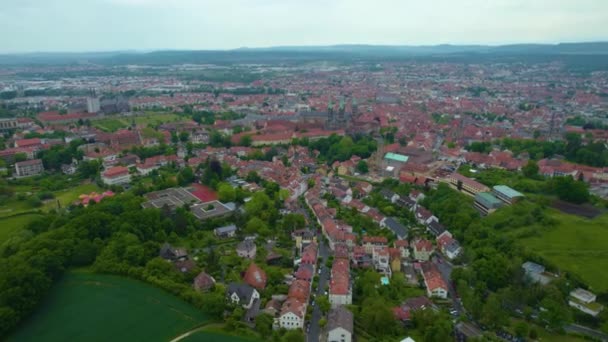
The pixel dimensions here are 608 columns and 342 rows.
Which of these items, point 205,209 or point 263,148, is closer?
point 205,209

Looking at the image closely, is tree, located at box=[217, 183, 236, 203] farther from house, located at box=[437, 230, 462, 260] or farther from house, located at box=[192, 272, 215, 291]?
Result: house, located at box=[437, 230, 462, 260]

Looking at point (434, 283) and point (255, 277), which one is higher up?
point (255, 277)

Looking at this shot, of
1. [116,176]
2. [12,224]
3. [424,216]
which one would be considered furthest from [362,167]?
[12,224]

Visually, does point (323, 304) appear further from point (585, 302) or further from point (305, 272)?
point (585, 302)

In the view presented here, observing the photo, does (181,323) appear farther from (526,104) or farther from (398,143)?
(526,104)

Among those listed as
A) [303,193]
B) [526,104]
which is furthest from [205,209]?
[526,104]

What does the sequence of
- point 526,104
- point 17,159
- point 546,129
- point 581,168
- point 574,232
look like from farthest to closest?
point 526,104 < point 546,129 < point 17,159 < point 581,168 < point 574,232
